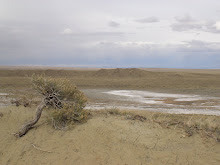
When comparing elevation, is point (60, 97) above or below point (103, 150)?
above

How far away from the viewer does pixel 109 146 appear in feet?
19.6

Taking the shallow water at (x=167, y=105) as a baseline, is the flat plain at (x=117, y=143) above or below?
above

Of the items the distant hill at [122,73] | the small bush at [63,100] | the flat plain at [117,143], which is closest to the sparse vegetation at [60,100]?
the small bush at [63,100]

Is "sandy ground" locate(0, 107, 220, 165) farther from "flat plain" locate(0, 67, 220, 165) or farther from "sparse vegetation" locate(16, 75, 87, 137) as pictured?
"sparse vegetation" locate(16, 75, 87, 137)

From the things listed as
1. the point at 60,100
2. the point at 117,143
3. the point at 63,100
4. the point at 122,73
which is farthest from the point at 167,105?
the point at 122,73

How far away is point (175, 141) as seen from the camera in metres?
6.16

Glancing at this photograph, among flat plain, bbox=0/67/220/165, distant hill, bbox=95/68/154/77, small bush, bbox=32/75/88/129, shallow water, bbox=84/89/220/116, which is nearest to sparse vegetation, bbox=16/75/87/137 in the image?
small bush, bbox=32/75/88/129

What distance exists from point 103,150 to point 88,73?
34.0 m

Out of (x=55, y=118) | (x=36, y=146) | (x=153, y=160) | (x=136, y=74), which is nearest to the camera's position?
(x=153, y=160)

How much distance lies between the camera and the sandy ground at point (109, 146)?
5574 millimetres

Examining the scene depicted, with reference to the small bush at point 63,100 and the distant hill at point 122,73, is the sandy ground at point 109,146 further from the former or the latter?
the distant hill at point 122,73

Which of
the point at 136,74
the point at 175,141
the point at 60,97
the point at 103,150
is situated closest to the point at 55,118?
the point at 60,97

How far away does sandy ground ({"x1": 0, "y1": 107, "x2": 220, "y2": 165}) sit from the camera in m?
5.57

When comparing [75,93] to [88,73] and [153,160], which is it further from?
[88,73]
